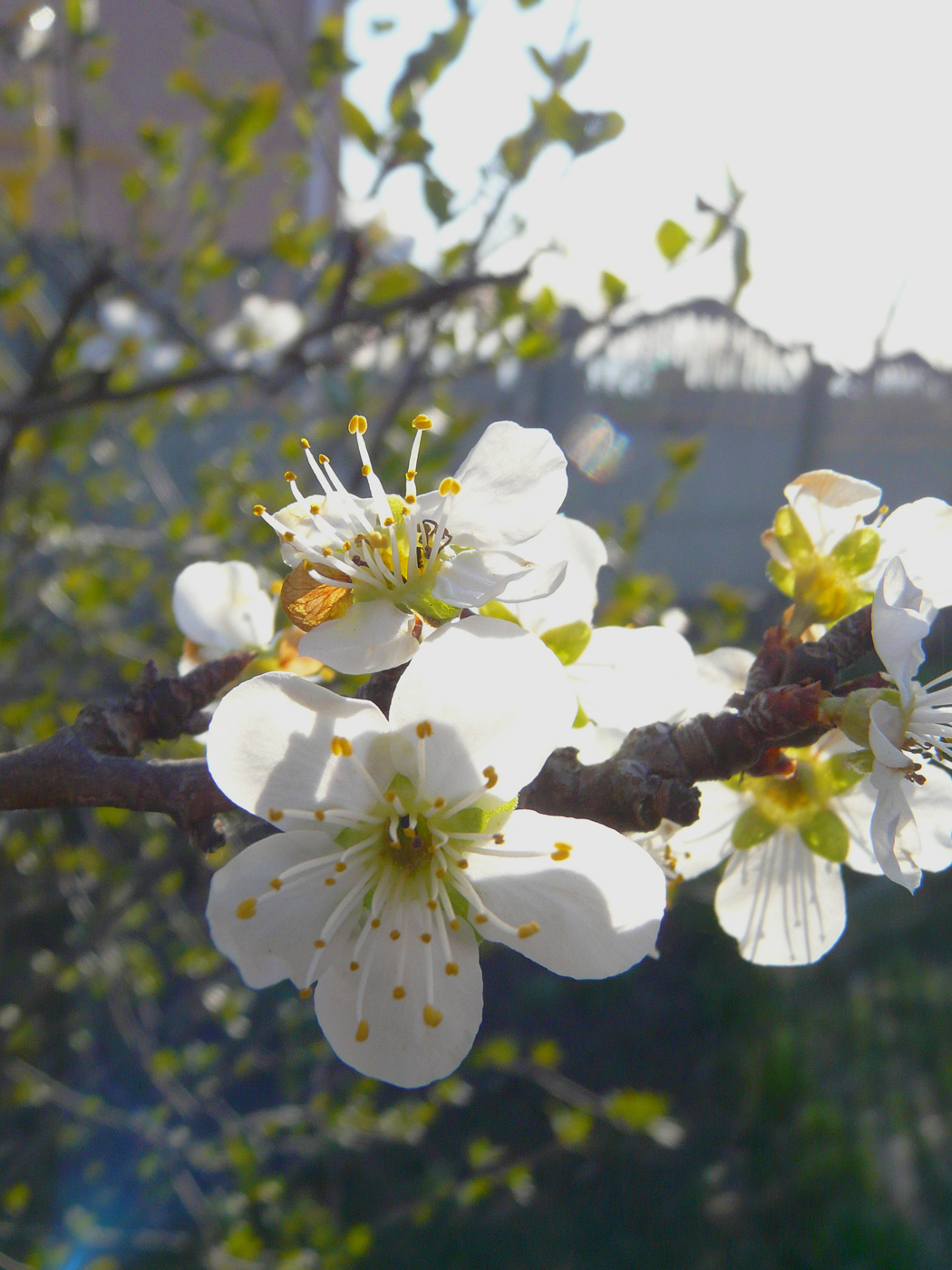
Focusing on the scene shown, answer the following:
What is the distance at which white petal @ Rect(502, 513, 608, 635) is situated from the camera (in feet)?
2.93

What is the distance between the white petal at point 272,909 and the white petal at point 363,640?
142 mm

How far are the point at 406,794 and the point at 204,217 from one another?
2853 millimetres

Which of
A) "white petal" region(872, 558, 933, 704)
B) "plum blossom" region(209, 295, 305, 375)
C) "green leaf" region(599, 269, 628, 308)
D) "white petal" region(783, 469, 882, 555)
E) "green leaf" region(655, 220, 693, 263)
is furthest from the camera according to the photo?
"plum blossom" region(209, 295, 305, 375)

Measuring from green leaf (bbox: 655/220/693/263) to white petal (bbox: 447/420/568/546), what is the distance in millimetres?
988

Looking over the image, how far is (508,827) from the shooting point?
725mm

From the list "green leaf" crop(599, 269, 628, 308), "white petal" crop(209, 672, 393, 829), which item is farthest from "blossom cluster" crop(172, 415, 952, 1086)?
"green leaf" crop(599, 269, 628, 308)

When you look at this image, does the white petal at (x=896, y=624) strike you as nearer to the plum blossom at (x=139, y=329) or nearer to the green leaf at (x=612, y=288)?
the green leaf at (x=612, y=288)

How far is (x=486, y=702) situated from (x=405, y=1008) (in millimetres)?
259

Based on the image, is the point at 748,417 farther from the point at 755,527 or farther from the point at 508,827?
the point at 508,827

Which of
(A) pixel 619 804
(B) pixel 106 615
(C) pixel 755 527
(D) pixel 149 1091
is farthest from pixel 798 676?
(C) pixel 755 527

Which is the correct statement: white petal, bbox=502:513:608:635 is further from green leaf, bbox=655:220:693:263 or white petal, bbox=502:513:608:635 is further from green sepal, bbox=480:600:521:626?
green leaf, bbox=655:220:693:263

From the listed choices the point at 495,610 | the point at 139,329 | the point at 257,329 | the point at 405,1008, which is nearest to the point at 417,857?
the point at 405,1008

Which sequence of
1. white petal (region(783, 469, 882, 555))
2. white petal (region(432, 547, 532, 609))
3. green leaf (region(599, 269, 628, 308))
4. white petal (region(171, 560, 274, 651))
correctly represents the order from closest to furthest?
white petal (region(432, 547, 532, 609)) → white petal (region(783, 469, 882, 555)) → white petal (region(171, 560, 274, 651)) → green leaf (region(599, 269, 628, 308))

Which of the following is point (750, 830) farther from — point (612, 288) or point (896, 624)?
point (612, 288)
